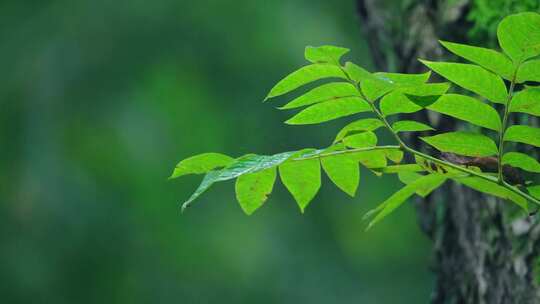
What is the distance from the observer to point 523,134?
2.43ft

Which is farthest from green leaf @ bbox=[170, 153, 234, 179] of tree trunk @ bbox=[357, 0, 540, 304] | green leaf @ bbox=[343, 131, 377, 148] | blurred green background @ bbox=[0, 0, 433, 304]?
blurred green background @ bbox=[0, 0, 433, 304]

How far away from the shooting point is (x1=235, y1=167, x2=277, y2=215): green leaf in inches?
29.3

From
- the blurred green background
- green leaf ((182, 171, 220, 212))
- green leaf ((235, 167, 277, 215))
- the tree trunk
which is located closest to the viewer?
green leaf ((182, 171, 220, 212))

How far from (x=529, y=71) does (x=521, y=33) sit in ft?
0.13

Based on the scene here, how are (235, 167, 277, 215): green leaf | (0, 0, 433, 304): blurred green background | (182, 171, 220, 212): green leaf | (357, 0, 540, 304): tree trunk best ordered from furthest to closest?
(0, 0, 433, 304): blurred green background < (357, 0, 540, 304): tree trunk < (235, 167, 277, 215): green leaf < (182, 171, 220, 212): green leaf

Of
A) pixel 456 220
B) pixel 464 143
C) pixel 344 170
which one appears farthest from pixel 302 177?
pixel 456 220

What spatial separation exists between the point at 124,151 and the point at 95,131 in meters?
0.15

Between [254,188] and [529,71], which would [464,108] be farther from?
[254,188]

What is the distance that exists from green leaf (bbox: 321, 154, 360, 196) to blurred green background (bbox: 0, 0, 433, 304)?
9.98ft

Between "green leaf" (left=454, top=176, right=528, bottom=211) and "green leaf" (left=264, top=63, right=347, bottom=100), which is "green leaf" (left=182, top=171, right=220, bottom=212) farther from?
"green leaf" (left=454, top=176, right=528, bottom=211)

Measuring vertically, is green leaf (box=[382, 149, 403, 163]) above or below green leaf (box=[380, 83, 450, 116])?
below

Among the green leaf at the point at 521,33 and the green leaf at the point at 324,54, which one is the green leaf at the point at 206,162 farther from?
the green leaf at the point at 521,33

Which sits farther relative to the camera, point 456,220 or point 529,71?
point 456,220

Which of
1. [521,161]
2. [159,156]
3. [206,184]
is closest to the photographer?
[206,184]
